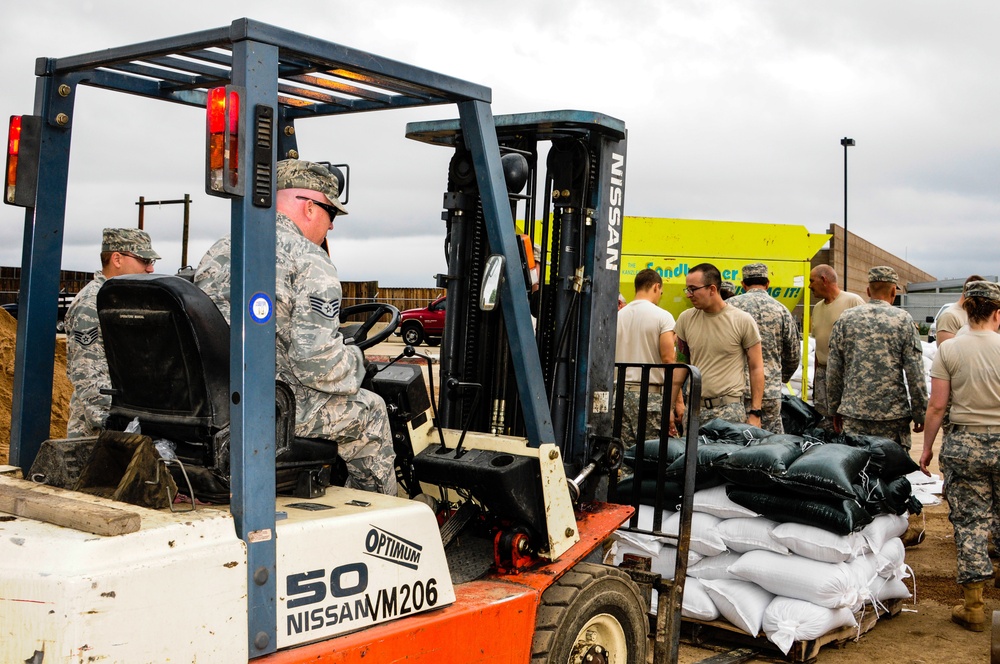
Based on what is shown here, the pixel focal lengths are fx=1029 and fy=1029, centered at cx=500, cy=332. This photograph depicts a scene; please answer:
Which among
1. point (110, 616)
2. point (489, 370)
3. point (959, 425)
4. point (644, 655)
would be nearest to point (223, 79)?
point (489, 370)

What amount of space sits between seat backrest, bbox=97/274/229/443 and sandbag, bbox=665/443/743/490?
3.31 meters

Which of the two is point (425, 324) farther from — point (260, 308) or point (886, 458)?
point (260, 308)

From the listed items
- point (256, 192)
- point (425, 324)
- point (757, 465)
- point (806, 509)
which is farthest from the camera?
point (425, 324)

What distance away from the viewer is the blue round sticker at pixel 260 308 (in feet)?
9.32

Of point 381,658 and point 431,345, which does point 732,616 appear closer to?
point 381,658

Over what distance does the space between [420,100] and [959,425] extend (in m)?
4.28

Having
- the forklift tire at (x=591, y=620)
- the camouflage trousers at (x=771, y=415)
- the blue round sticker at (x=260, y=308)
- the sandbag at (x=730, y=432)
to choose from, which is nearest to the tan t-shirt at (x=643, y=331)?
the sandbag at (x=730, y=432)

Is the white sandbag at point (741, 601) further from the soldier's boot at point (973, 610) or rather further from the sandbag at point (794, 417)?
the sandbag at point (794, 417)

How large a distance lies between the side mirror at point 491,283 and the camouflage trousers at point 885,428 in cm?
481

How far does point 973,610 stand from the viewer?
20.1ft

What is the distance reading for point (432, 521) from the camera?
351 centimetres

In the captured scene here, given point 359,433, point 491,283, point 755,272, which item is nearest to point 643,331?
point 755,272

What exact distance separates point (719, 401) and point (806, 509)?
192 cm

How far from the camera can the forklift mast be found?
4.55 meters
